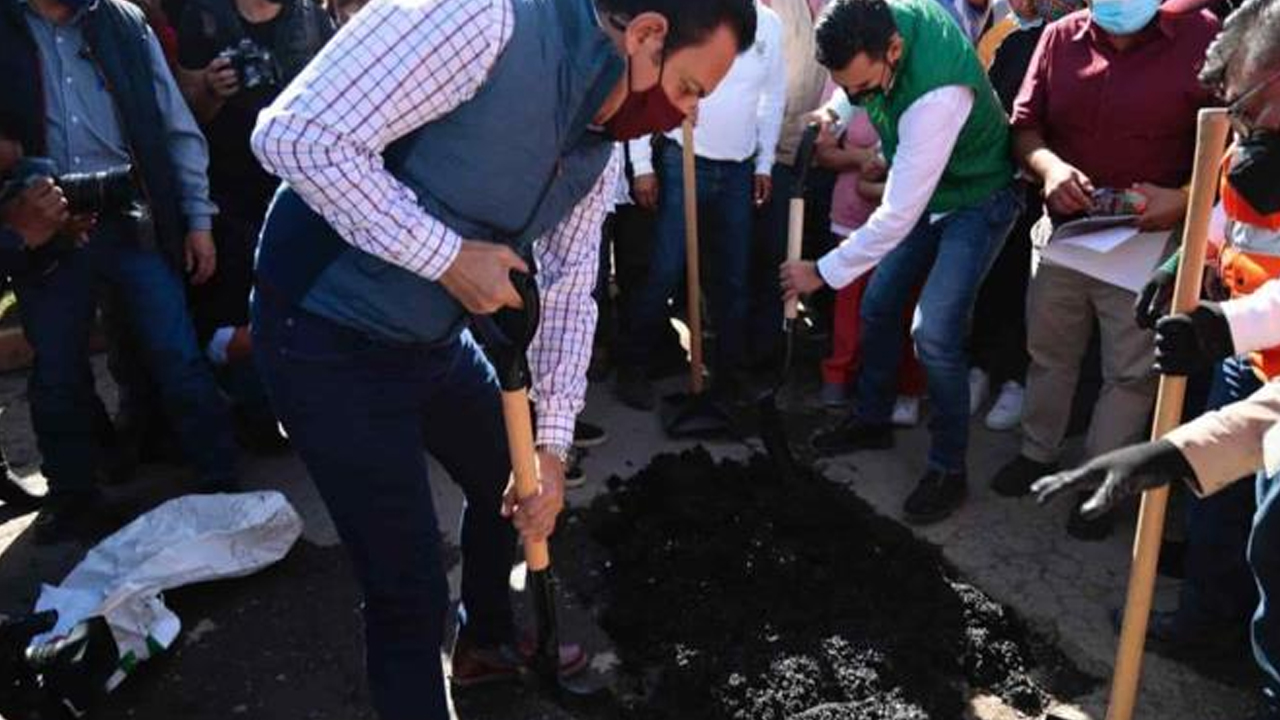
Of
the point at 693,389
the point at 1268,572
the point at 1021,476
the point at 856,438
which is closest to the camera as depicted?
the point at 1268,572

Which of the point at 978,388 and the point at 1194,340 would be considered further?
the point at 978,388

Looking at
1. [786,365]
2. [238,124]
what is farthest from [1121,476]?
[238,124]

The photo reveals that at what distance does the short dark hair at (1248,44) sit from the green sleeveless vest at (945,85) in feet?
2.84

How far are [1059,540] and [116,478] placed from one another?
11.2 feet

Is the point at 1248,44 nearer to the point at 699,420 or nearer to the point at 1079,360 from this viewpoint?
the point at 1079,360

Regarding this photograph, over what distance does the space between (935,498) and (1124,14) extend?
1649 mm

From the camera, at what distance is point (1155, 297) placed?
9.00ft

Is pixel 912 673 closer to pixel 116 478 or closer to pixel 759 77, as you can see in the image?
pixel 759 77

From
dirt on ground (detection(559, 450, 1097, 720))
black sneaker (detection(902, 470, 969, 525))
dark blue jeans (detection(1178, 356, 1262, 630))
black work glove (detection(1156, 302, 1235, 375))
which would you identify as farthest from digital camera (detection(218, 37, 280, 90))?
dark blue jeans (detection(1178, 356, 1262, 630))

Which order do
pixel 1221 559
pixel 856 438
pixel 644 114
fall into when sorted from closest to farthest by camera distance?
pixel 644 114
pixel 1221 559
pixel 856 438

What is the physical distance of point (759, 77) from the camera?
4422mm

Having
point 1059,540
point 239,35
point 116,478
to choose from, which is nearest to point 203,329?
point 116,478

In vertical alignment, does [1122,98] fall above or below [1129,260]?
above

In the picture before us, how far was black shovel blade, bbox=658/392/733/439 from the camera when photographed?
430 centimetres
